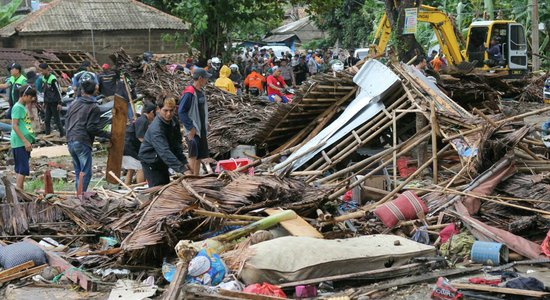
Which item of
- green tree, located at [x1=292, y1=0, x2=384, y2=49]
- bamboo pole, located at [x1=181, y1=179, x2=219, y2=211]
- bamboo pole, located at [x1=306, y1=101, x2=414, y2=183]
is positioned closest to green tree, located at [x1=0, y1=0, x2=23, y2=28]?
green tree, located at [x1=292, y1=0, x2=384, y2=49]

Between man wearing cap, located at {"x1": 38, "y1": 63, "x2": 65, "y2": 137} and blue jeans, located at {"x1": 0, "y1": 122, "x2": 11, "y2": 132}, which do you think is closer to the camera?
blue jeans, located at {"x1": 0, "y1": 122, "x2": 11, "y2": 132}

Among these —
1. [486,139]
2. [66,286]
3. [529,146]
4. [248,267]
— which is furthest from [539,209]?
[66,286]

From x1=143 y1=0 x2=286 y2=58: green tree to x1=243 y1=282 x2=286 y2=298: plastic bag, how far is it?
2171 centimetres

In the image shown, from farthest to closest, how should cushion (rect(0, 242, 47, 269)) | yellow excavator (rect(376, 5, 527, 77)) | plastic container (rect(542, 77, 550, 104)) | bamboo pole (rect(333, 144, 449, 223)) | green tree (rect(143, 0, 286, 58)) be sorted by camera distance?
green tree (rect(143, 0, 286, 58)), yellow excavator (rect(376, 5, 527, 77)), plastic container (rect(542, 77, 550, 104)), bamboo pole (rect(333, 144, 449, 223)), cushion (rect(0, 242, 47, 269))

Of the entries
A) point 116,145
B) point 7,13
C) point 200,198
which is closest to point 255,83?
point 116,145

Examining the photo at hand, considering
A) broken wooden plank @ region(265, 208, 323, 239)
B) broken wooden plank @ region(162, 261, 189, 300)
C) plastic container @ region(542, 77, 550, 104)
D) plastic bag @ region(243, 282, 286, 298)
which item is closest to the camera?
broken wooden plank @ region(162, 261, 189, 300)

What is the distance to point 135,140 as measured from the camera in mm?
12883

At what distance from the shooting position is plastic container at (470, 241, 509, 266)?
8.17 m

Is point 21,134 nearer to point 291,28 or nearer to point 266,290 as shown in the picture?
point 266,290

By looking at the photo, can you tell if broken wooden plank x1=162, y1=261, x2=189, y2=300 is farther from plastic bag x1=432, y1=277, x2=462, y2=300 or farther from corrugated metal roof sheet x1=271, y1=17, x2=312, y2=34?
corrugated metal roof sheet x1=271, y1=17, x2=312, y2=34

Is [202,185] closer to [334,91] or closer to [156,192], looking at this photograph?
[156,192]

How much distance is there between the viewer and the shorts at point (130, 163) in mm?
Answer: 13076

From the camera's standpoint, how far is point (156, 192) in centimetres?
934

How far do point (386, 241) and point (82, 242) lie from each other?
10.9 ft
